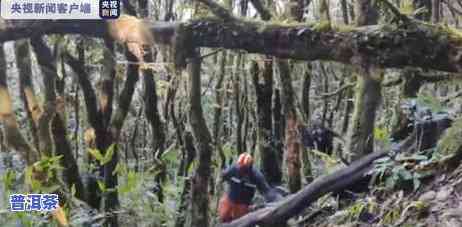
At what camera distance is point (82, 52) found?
8.72 feet

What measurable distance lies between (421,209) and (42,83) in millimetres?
1627

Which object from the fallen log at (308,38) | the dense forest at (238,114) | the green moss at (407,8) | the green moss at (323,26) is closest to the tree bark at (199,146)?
the dense forest at (238,114)

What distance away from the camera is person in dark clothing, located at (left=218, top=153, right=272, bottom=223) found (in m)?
2.47

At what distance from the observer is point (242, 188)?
2490mm

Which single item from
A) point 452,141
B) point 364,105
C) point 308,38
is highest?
point 308,38

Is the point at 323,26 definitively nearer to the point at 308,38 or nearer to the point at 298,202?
the point at 308,38

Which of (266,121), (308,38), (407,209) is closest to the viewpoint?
(407,209)

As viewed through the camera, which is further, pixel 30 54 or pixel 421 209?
pixel 30 54

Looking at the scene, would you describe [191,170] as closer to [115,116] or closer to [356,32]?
[115,116]

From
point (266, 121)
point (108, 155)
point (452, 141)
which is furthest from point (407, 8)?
point (108, 155)

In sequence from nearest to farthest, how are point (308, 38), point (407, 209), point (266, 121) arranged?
→ point (407, 209)
point (308, 38)
point (266, 121)

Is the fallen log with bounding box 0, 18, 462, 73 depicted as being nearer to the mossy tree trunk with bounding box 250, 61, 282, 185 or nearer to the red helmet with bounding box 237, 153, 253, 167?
the mossy tree trunk with bounding box 250, 61, 282, 185

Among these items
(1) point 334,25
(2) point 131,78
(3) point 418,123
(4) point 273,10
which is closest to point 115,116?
(2) point 131,78

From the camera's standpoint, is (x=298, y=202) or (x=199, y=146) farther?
(x=199, y=146)
